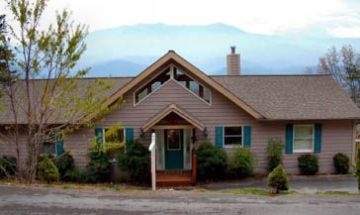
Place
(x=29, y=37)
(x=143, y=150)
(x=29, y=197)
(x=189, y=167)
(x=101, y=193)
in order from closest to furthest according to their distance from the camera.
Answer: (x=29, y=197), (x=101, y=193), (x=29, y=37), (x=143, y=150), (x=189, y=167)

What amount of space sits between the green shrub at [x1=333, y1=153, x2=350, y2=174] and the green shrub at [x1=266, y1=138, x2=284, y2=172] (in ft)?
8.11

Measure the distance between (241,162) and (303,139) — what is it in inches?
128

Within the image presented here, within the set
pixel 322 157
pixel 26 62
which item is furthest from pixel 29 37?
pixel 322 157

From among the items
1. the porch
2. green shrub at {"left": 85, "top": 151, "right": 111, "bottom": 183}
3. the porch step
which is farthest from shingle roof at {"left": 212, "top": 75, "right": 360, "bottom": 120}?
green shrub at {"left": 85, "top": 151, "right": 111, "bottom": 183}

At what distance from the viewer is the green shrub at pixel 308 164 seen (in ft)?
52.5

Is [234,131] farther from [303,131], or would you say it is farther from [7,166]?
[7,166]

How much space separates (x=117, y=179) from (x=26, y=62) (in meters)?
7.26

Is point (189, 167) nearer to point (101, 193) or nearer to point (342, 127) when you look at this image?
point (342, 127)

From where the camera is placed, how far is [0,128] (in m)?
15.9

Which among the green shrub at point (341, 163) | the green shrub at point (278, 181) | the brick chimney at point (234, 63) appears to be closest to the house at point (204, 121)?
the green shrub at point (341, 163)

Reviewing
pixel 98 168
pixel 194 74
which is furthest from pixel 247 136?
pixel 98 168

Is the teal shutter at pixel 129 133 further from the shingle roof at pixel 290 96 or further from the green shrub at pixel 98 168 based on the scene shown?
the shingle roof at pixel 290 96

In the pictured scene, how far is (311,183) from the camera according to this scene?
14.9 metres

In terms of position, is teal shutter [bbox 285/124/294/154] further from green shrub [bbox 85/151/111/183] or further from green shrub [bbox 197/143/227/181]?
green shrub [bbox 85/151/111/183]
